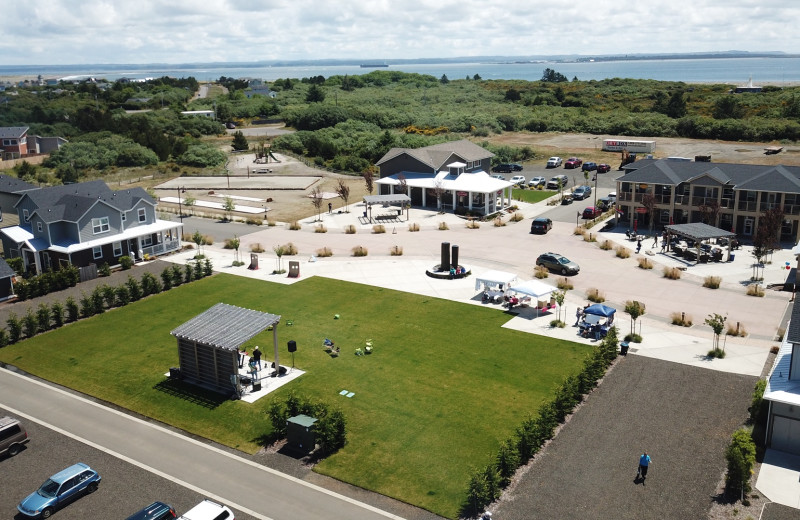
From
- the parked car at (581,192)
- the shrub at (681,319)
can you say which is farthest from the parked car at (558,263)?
the parked car at (581,192)

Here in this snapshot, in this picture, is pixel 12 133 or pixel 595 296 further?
pixel 12 133

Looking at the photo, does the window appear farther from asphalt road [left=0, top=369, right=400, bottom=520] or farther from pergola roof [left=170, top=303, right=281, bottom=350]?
pergola roof [left=170, top=303, right=281, bottom=350]

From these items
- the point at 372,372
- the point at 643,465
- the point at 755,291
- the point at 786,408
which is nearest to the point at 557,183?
the point at 755,291

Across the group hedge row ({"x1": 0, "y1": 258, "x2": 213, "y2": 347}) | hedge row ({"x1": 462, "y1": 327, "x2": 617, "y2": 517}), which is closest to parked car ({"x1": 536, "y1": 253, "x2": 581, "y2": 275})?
hedge row ({"x1": 462, "y1": 327, "x2": 617, "y2": 517})

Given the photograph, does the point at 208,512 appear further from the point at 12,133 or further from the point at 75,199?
the point at 12,133

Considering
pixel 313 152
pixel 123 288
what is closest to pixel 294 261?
pixel 123 288

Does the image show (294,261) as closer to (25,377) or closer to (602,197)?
(25,377)
